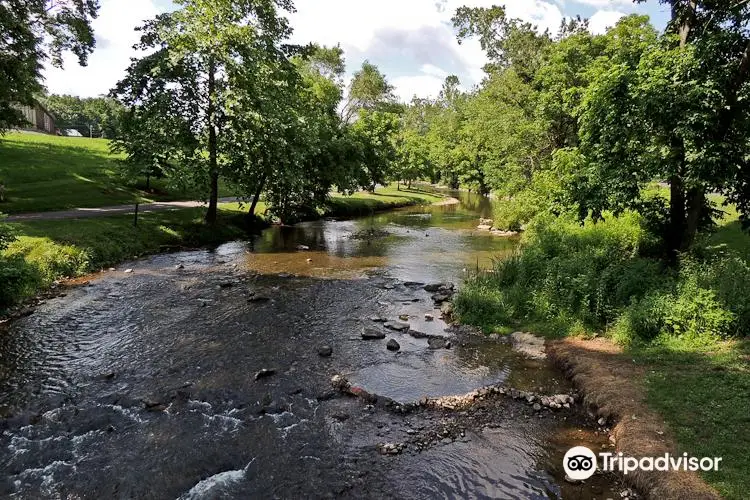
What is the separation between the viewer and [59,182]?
38.7m

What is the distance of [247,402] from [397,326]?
7.26 m

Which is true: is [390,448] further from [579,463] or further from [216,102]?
[216,102]

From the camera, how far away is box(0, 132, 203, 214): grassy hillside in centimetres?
3288

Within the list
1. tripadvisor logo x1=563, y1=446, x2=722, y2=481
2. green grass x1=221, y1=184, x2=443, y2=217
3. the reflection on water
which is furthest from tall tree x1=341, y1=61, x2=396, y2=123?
tripadvisor logo x1=563, y1=446, x2=722, y2=481

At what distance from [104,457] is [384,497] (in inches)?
222

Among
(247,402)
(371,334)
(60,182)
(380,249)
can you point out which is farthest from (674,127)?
(60,182)

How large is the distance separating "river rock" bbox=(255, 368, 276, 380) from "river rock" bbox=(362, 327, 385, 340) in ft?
13.2

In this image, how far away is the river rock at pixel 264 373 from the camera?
13.2 m

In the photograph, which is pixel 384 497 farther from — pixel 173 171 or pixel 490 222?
pixel 490 222

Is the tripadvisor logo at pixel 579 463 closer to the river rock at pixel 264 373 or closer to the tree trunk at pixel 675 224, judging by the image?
the river rock at pixel 264 373

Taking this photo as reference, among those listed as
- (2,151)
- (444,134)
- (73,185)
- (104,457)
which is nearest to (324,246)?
(73,185)

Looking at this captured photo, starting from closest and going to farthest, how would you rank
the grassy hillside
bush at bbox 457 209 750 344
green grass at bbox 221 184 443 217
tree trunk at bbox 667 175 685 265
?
bush at bbox 457 209 750 344, tree trunk at bbox 667 175 685 265, the grassy hillside, green grass at bbox 221 184 443 217

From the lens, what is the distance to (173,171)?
3028 centimetres

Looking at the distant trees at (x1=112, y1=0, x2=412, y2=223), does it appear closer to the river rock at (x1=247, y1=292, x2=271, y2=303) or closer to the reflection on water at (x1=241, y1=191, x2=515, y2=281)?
the reflection on water at (x1=241, y1=191, x2=515, y2=281)
